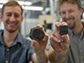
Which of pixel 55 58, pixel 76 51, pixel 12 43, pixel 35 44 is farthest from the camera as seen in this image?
pixel 12 43

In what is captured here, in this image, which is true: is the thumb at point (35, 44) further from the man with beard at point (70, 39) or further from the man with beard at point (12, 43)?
the man with beard at point (12, 43)

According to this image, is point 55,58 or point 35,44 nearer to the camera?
point 35,44

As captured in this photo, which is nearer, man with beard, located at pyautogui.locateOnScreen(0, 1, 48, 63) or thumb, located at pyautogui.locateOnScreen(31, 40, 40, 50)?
thumb, located at pyautogui.locateOnScreen(31, 40, 40, 50)

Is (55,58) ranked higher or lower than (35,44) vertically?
lower

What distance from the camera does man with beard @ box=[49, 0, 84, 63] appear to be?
92 cm

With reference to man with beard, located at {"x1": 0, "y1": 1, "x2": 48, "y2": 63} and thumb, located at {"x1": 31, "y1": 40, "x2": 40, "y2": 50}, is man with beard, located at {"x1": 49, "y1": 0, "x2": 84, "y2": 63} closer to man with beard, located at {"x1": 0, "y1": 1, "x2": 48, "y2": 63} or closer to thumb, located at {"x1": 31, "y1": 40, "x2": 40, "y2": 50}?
thumb, located at {"x1": 31, "y1": 40, "x2": 40, "y2": 50}

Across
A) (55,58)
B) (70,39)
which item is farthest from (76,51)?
(55,58)

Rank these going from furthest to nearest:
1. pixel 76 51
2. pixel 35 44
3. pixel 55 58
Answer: pixel 76 51
pixel 55 58
pixel 35 44

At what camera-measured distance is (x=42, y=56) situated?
3.32ft

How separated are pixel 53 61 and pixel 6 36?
0.79 metres

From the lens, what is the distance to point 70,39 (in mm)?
1346

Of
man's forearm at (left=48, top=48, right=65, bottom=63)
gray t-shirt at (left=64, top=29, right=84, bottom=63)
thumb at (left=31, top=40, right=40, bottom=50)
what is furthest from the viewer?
gray t-shirt at (left=64, top=29, right=84, bottom=63)

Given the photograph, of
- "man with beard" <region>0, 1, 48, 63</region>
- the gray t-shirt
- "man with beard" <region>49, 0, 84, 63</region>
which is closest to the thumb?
"man with beard" <region>49, 0, 84, 63</region>

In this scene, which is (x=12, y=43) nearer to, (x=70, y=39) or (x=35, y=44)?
(x=35, y=44)
